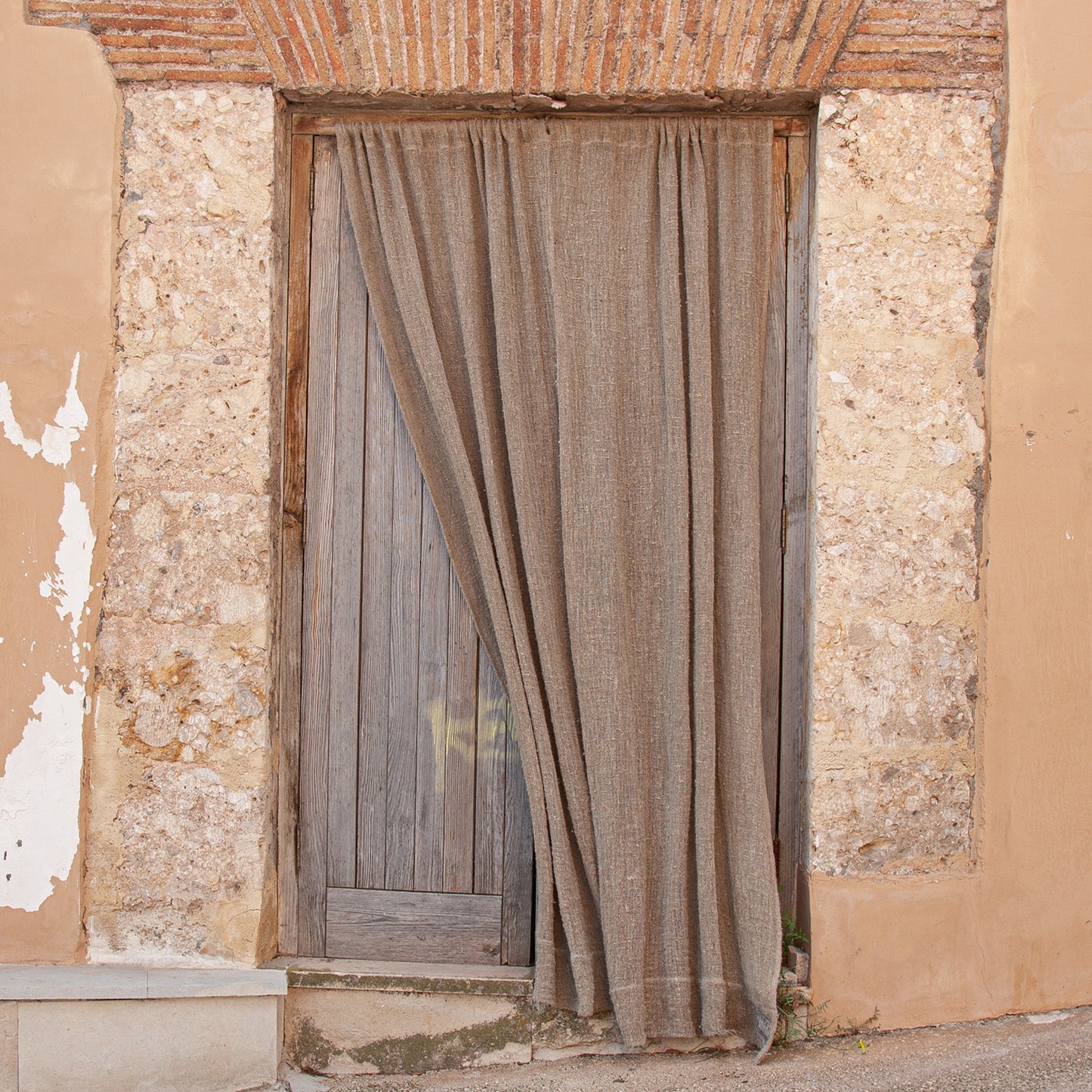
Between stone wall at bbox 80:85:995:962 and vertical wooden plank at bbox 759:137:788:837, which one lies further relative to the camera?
vertical wooden plank at bbox 759:137:788:837

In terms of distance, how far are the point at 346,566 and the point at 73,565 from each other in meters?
0.74

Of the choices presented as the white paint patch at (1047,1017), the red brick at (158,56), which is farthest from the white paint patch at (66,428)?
the white paint patch at (1047,1017)

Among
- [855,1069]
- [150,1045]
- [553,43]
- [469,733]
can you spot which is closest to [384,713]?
[469,733]

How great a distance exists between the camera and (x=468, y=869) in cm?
254

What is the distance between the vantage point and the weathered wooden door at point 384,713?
8.33 ft

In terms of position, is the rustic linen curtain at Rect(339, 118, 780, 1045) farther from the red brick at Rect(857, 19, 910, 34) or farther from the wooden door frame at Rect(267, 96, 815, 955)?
the red brick at Rect(857, 19, 910, 34)

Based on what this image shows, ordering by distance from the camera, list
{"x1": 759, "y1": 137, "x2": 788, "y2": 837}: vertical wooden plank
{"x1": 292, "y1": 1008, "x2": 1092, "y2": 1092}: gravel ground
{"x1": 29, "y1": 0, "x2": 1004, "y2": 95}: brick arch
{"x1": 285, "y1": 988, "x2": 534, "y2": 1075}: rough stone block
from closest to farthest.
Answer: {"x1": 292, "y1": 1008, "x2": 1092, "y2": 1092}: gravel ground, {"x1": 29, "y1": 0, "x2": 1004, "y2": 95}: brick arch, {"x1": 285, "y1": 988, "x2": 534, "y2": 1075}: rough stone block, {"x1": 759, "y1": 137, "x2": 788, "y2": 837}: vertical wooden plank

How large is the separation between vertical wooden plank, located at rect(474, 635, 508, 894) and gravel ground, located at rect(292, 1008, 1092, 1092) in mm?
509

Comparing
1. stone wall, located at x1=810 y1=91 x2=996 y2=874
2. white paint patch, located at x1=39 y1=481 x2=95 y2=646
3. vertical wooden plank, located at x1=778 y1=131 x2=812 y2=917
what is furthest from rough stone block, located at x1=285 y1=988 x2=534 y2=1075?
white paint patch, located at x1=39 y1=481 x2=95 y2=646

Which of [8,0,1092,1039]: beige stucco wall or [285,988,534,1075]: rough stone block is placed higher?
[8,0,1092,1039]: beige stucco wall

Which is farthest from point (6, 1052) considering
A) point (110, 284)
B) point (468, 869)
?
point (110, 284)

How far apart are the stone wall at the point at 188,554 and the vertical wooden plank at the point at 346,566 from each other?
22 centimetres

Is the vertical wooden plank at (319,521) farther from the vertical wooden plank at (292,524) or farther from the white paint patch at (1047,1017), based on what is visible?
the white paint patch at (1047,1017)

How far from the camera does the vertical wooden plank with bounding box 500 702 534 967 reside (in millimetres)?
2537
